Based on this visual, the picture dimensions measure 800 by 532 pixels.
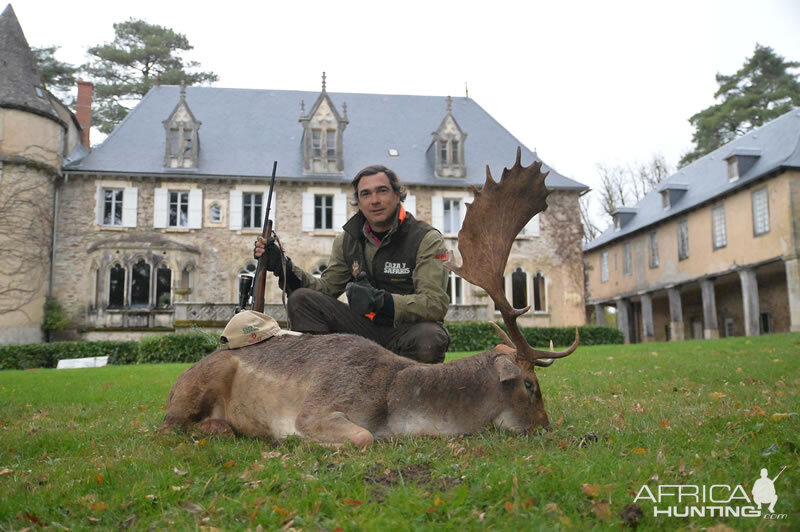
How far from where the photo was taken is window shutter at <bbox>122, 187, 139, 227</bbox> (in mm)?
29234

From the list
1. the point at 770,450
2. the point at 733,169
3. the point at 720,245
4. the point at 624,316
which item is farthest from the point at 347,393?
the point at 624,316

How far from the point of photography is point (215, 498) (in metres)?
3.23

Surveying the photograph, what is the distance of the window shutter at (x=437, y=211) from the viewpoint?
3150 centimetres

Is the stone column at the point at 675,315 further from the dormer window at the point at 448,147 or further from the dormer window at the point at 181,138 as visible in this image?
the dormer window at the point at 181,138

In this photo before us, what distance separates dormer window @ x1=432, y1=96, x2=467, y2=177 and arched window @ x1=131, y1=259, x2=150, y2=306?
15.3 metres

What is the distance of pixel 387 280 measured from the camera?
6152 millimetres

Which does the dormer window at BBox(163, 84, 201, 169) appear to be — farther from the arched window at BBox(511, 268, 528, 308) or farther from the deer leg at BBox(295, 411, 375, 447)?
the deer leg at BBox(295, 411, 375, 447)

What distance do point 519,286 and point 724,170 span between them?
12.5 meters

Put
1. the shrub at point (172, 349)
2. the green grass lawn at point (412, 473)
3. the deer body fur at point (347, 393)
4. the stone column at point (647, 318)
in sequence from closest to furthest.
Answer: the green grass lawn at point (412, 473) → the deer body fur at point (347, 393) → the shrub at point (172, 349) → the stone column at point (647, 318)

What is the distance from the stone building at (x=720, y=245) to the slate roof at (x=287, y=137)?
283 inches

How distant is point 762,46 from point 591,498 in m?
52.0

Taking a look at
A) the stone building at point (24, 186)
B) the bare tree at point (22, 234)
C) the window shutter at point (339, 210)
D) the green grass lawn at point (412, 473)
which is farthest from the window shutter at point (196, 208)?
the green grass lawn at point (412, 473)

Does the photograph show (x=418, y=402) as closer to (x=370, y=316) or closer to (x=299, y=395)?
(x=299, y=395)

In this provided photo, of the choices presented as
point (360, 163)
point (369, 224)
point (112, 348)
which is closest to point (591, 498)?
point (369, 224)
